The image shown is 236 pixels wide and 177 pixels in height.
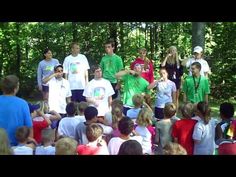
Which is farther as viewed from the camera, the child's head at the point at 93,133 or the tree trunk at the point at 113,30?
the tree trunk at the point at 113,30

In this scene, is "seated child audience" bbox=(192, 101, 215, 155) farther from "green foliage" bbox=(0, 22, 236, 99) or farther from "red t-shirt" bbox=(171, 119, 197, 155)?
"green foliage" bbox=(0, 22, 236, 99)

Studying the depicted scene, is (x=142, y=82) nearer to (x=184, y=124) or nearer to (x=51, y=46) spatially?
(x=184, y=124)

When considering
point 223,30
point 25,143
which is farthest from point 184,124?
point 223,30

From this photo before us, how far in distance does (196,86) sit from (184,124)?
114 inches

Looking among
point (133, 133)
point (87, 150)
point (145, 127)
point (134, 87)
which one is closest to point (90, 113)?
point (133, 133)

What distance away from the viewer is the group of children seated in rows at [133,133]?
15.6 feet

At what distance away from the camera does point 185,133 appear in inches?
215

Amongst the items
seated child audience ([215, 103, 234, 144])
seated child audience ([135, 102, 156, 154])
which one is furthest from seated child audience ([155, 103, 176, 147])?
seated child audience ([215, 103, 234, 144])

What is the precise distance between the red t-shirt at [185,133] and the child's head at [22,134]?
193 cm

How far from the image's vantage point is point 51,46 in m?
16.8

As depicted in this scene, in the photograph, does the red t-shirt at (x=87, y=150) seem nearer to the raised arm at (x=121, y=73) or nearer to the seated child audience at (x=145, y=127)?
the seated child audience at (x=145, y=127)

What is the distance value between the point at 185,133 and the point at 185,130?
1.5 inches

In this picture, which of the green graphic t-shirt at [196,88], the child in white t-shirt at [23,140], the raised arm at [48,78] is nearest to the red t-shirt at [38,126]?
the child in white t-shirt at [23,140]
